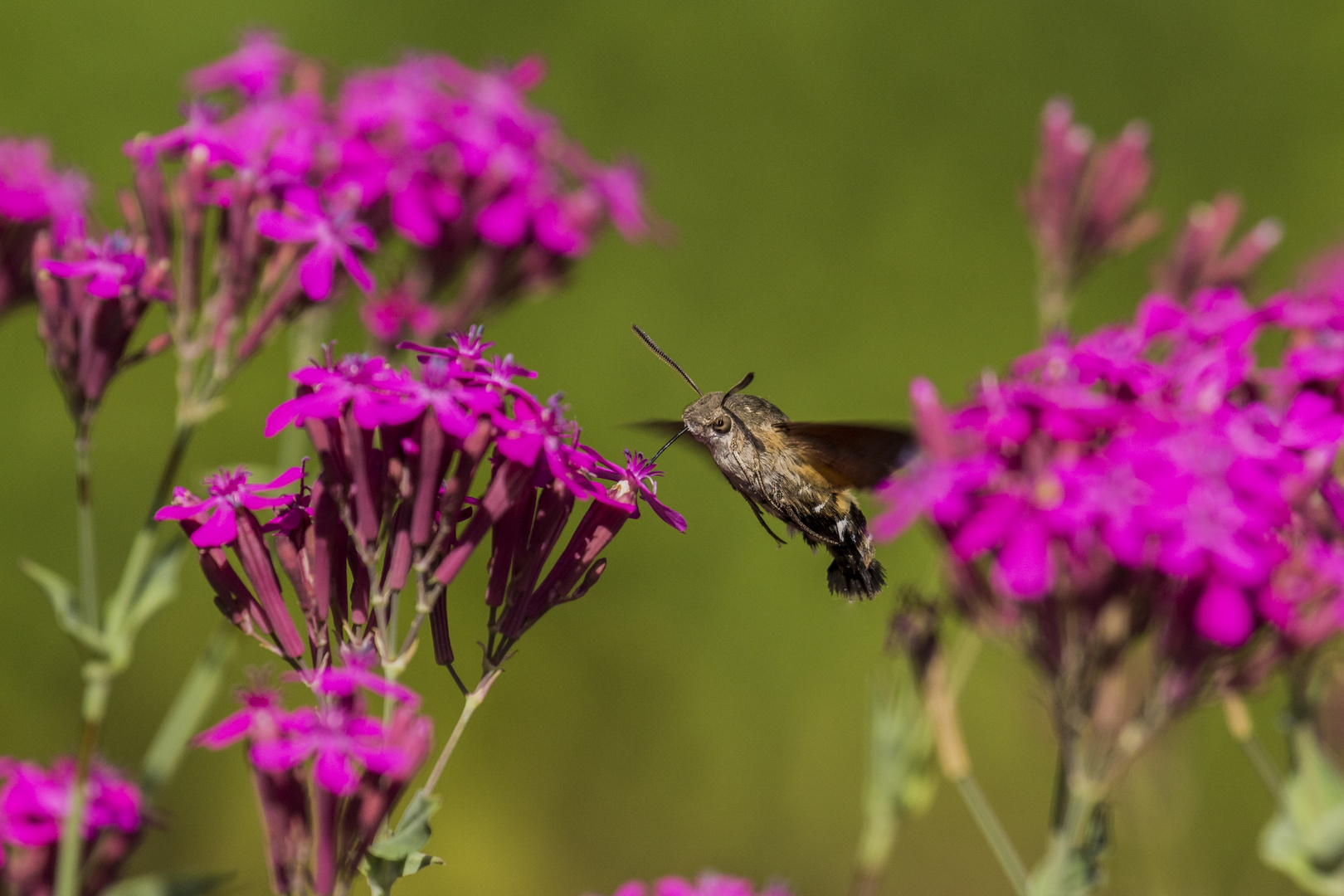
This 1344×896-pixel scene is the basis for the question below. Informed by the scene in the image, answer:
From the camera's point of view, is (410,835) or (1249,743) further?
(1249,743)

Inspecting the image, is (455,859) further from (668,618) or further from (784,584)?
(784,584)

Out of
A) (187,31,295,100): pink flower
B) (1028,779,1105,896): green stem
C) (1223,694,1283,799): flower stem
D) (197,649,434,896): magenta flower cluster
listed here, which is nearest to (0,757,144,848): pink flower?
(197,649,434,896): magenta flower cluster

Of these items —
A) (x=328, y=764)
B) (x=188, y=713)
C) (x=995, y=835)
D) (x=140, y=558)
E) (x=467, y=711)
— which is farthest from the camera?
(x=188, y=713)

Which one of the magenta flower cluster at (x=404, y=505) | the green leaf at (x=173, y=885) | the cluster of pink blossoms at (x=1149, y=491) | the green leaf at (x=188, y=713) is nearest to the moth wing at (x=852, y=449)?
the cluster of pink blossoms at (x=1149, y=491)

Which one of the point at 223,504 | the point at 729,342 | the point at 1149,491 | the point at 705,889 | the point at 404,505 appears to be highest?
the point at 729,342

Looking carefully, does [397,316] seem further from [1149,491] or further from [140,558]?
[1149,491]

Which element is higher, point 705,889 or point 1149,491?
point 1149,491

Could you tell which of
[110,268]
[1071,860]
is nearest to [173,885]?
[110,268]
